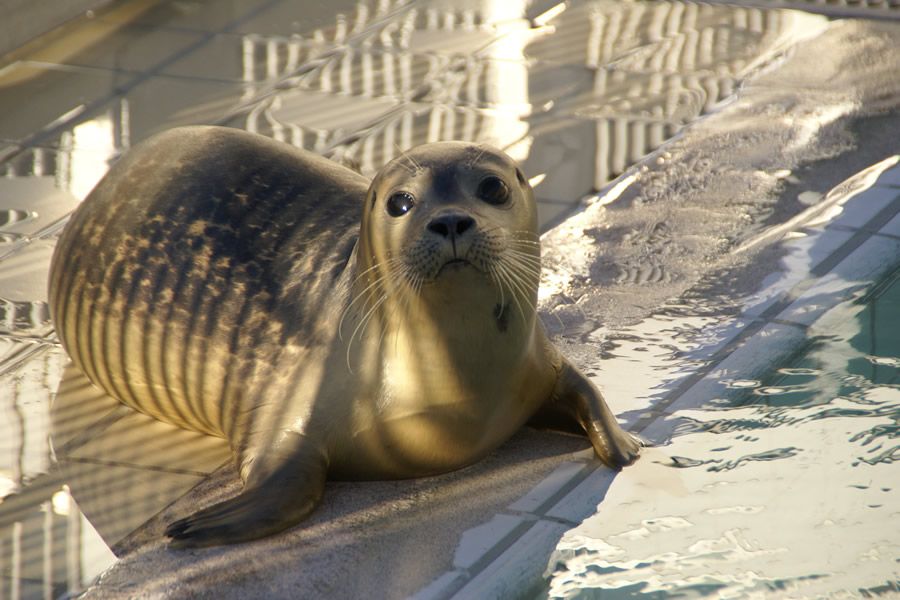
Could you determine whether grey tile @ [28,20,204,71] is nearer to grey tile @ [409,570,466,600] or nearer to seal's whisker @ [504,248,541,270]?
seal's whisker @ [504,248,541,270]

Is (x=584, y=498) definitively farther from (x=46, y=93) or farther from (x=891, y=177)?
(x=46, y=93)

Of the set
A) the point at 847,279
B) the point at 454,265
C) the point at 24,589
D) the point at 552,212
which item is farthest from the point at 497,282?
the point at 552,212

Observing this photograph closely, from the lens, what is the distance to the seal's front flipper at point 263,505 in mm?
4078

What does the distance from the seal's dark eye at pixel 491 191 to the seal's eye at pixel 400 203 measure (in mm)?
177

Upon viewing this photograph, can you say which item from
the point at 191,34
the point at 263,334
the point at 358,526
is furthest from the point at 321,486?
the point at 191,34

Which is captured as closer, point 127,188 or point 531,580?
point 531,580

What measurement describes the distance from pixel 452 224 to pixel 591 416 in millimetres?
944

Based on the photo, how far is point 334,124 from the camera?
7.32 meters

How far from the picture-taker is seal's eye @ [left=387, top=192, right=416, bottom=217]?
4.05 metres

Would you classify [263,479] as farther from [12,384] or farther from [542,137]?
[542,137]

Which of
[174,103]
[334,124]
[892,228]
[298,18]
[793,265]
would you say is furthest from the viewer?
[298,18]

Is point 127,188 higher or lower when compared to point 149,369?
higher

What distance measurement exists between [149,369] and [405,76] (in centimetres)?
357

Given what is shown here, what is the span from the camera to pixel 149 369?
→ 473 cm
